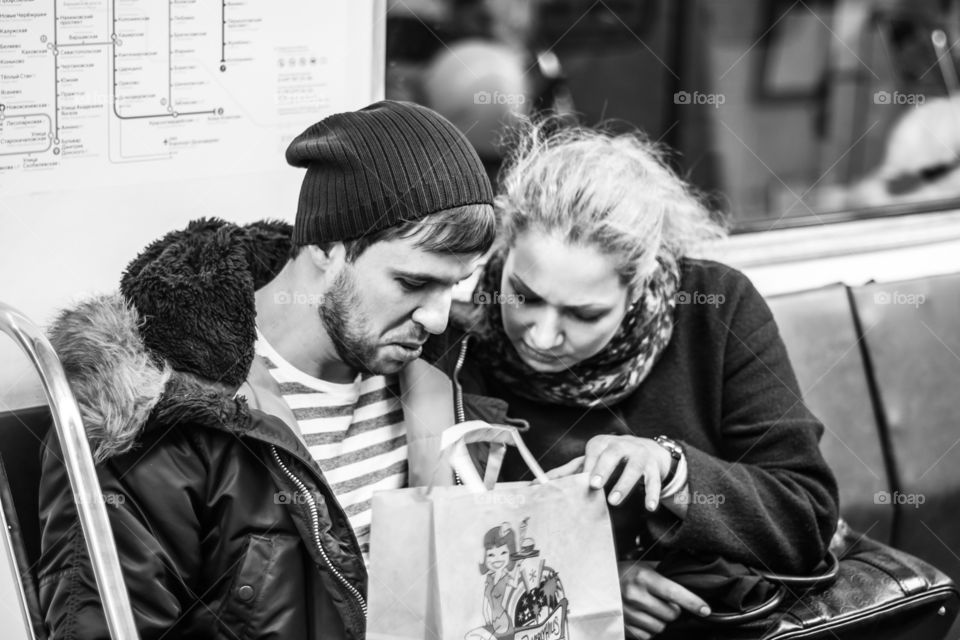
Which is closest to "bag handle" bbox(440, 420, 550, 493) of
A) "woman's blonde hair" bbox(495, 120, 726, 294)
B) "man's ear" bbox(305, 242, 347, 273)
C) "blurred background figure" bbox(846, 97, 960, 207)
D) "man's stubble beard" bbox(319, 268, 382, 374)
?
"man's stubble beard" bbox(319, 268, 382, 374)

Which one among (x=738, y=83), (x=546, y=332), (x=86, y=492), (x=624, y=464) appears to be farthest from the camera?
(x=738, y=83)

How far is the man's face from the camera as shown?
186 cm

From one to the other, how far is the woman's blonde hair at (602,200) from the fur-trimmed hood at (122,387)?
0.71m

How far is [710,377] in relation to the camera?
7.60 feet

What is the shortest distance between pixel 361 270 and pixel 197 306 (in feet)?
0.88

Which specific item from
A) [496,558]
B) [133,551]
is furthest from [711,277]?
[133,551]

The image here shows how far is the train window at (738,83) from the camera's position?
360cm

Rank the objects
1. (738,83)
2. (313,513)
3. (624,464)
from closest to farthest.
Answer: (313,513)
(624,464)
(738,83)

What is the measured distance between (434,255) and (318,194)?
8.5 inches

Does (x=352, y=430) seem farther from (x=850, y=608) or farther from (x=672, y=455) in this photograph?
(x=850, y=608)

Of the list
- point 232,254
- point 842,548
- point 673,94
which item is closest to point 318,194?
point 232,254

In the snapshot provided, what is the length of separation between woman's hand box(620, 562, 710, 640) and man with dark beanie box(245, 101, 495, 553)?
45 centimetres

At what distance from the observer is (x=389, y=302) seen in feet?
6.18

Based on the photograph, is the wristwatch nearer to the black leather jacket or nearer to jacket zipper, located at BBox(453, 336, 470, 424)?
jacket zipper, located at BBox(453, 336, 470, 424)
